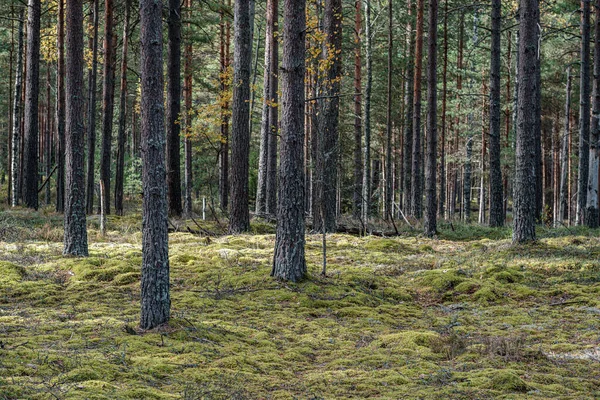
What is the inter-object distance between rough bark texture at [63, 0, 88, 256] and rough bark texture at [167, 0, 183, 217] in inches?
298

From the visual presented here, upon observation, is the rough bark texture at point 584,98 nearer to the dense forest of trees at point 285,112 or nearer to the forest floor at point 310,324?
the dense forest of trees at point 285,112

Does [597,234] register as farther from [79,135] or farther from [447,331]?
[79,135]

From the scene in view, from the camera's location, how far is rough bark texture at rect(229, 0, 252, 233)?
50.2 feet

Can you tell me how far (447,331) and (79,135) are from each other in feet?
25.3

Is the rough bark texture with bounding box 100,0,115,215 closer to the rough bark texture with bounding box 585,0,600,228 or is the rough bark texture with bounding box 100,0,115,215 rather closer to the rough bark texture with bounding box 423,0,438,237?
the rough bark texture with bounding box 423,0,438,237

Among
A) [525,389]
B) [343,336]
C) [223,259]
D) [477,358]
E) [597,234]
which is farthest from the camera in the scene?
[597,234]

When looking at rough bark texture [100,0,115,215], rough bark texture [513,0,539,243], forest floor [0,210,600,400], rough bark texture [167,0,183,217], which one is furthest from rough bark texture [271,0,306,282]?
rough bark texture [100,0,115,215]

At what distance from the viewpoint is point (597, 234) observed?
15617 mm

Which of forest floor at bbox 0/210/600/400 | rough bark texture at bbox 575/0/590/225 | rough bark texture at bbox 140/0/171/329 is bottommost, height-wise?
forest floor at bbox 0/210/600/400

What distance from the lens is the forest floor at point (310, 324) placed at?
5148 millimetres

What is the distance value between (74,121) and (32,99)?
11.5 meters

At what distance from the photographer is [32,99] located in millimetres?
20891

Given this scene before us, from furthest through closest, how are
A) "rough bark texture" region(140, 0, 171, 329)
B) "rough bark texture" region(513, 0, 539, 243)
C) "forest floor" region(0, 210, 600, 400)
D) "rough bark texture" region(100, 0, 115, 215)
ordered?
1. "rough bark texture" region(100, 0, 115, 215)
2. "rough bark texture" region(513, 0, 539, 243)
3. "rough bark texture" region(140, 0, 171, 329)
4. "forest floor" region(0, 210, 600, 400)

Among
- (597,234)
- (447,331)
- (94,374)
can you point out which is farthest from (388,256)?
(94,374)
